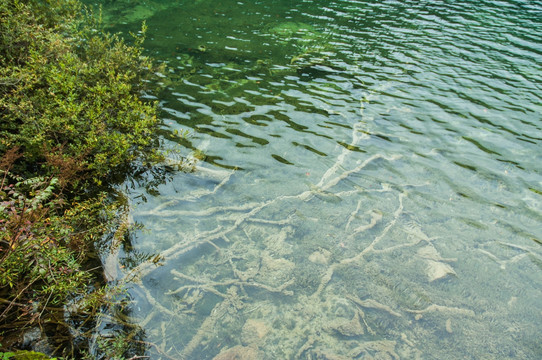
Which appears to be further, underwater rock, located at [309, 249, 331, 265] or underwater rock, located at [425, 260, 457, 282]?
underwater rock, located at [309, 249, 331, 265]

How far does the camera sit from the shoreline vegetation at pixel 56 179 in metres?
3.89

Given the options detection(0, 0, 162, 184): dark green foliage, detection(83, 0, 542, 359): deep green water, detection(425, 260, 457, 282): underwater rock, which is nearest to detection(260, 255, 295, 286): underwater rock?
detection(83, 0, 542, 359): deep green water

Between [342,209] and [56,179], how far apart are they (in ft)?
14.5

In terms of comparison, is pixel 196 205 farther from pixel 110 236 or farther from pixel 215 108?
pixel 215 108

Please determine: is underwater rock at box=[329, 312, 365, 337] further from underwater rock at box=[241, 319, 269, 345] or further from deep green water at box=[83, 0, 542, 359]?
underwater rock at box=[241, 319, 269, 345]

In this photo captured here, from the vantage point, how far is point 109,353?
13.0 ft

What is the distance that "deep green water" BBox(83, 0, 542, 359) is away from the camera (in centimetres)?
470

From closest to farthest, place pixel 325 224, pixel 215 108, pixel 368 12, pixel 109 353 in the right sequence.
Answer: pixel 109 353, pixel 325 224, pixel 215 108, pixel 368 12

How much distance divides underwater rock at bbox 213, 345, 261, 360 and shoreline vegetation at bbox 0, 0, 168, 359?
1.12 meters

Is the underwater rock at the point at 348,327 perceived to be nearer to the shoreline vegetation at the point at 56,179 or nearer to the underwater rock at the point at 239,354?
the underwater rock at the point at 239,354

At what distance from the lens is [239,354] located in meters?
4.33

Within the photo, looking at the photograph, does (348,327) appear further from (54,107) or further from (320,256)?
(54,107)

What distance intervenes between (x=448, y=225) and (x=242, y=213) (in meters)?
3.52

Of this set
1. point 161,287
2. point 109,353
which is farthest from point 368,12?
point 109,353
